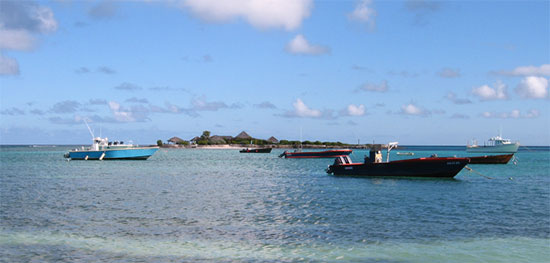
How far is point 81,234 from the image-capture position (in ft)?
60.4

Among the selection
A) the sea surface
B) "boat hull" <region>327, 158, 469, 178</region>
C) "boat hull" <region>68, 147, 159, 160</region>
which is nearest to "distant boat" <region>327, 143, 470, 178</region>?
"boat hull" <region>327, 158, 469, 178</region>

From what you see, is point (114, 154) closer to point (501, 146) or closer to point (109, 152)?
point (109, 152)

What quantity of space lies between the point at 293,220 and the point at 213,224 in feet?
12.5

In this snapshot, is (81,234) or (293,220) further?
(293,220)

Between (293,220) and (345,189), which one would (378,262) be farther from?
(345,189)

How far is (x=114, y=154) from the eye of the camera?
82938 mm

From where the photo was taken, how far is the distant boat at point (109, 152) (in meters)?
83.3

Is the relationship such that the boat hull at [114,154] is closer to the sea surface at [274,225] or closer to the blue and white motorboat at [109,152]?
the blue and white motorboat at [109,152]

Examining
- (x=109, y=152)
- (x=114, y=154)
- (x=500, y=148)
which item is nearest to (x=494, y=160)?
Result: (x=114, y=154)

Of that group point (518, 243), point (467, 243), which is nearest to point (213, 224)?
point (467, 243)

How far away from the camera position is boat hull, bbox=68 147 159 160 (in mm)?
83062

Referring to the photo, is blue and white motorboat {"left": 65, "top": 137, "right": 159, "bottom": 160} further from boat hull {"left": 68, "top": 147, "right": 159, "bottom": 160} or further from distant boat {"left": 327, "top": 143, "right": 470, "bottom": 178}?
distant boat {"left": 327, "top": 143, "right": 470, "bottom": 178}

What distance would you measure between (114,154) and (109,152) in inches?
45.6

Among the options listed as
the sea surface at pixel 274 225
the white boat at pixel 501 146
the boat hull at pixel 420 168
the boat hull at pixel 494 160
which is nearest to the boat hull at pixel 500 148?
the white boat at pixel 501 146
